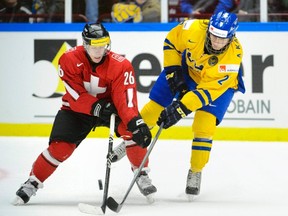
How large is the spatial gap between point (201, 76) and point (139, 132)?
28.3 inches

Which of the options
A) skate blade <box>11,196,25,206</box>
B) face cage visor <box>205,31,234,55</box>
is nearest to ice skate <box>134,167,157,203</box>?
skate blade <box>11,196,25,206</box>

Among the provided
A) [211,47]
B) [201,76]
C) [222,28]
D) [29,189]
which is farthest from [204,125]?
[29,189]

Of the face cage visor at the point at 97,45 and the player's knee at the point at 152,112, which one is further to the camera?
the player's knee at the point at 152,112

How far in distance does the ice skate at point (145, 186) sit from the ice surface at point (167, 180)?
0.05 metres

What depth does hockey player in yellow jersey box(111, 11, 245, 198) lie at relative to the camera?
5.18m

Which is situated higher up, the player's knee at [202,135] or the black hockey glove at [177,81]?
the black hockey glove at [177,81]

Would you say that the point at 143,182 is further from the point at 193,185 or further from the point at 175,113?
the point at 175,113

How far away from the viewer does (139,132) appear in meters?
4.91

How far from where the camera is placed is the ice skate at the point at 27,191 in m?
5.07

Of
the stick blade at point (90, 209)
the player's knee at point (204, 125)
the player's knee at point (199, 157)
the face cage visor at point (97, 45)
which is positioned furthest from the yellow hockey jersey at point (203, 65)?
the stick blade at point (90, 209)

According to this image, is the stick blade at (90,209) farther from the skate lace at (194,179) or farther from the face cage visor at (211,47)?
the face cage visor at (211,47)

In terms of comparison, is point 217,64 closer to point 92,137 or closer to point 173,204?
point 173,204

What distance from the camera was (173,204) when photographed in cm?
518

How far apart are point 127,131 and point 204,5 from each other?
111 inches
